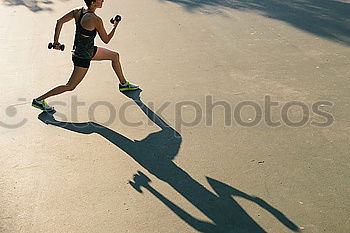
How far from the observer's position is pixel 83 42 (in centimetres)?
446

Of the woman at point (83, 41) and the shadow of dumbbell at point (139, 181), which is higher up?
the woman at point (83, 41)

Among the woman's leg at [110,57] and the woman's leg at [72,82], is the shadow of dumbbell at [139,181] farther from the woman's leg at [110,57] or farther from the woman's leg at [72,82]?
the woman's leg at [110,57]

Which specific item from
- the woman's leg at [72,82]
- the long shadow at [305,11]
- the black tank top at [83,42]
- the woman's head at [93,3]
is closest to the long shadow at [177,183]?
the woman's leg at [72,82]

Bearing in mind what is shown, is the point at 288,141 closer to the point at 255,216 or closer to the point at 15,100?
the point at 255,216

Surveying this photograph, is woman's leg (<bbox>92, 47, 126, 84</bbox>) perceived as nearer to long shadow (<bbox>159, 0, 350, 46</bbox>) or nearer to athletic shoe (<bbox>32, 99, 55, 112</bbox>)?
athletic shoe (<bbox>32, 99, 55, 112</bbox>)

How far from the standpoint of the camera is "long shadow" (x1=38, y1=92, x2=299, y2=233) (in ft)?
10.5

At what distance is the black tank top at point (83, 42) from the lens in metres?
4.39

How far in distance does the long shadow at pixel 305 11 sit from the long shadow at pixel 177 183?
12.7ft

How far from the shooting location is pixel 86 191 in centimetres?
355

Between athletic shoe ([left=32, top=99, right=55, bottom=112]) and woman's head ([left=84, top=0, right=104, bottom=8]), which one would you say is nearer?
woman's head ([left=84, top=0, right=104, bottom=8])

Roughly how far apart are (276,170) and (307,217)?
61 centimetres

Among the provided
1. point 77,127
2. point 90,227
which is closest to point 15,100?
point 77,127

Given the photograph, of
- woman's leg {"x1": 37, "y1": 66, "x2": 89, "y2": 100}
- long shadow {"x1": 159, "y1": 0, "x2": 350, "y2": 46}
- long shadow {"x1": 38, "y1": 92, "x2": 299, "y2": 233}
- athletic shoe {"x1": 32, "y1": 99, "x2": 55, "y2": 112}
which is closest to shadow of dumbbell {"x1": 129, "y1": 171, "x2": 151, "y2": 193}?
long shadow {"x1": 38, "y1": 92, "x2": 299, "y2": 233}

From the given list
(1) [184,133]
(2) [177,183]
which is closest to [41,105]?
(1) [184,133]
